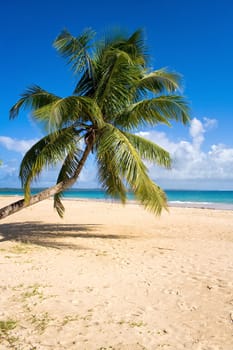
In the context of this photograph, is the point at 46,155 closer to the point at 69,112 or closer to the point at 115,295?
the point at 69,112

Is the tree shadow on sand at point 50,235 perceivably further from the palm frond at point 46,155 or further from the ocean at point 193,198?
the palm frond at point 46,155

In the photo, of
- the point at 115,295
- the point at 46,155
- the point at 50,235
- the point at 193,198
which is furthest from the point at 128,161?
the point at 193,198

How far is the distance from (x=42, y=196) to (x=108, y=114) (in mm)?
2976

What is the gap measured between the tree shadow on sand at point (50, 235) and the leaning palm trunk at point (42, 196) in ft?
4.47

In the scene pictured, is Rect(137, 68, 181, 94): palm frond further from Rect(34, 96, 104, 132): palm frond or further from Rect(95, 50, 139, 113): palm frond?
Rect(34, 96, 104, 132): palm frond

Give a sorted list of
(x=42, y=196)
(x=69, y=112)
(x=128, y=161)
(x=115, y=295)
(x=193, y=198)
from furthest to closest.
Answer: (x=193, y=198), (x=42, y=196), (x=69, y=112), (x=128, y=161), (x=115, y=295)

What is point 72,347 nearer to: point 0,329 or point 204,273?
point 0,329

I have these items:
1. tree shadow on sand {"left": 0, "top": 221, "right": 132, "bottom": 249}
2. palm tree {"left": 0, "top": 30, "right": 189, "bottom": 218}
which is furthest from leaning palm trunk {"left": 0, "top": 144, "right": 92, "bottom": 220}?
tree shadow on sand {"left": 0, "top": 221, "right": 132, "bottom": 249}

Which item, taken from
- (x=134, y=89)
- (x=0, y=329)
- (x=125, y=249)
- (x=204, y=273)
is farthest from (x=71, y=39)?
(x=0, y=329)

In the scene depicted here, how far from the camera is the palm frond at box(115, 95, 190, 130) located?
8.65 metres

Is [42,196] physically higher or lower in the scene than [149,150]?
lower

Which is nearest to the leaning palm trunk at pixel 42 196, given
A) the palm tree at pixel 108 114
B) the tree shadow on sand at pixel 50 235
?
the palm tree at pixel 108 114

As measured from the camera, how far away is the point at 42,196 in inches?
330

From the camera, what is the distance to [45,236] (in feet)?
34.1
